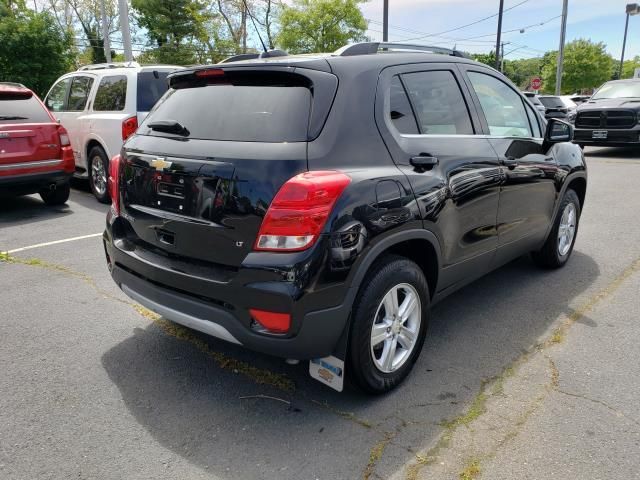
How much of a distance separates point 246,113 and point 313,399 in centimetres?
157

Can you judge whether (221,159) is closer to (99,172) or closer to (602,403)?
(602,403)

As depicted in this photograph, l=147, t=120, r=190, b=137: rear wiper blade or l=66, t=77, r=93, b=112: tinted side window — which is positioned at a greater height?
l=66, t=77, r=93, b=112: tinted side window

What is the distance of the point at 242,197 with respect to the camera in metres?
2.46

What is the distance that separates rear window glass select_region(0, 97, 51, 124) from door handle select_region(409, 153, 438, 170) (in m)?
6.00

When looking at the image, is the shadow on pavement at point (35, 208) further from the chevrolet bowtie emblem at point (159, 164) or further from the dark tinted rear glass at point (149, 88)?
the chevrolet bowtie emblem at point (159, 164)

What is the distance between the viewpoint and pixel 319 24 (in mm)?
34688

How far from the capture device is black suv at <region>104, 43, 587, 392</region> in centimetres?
241

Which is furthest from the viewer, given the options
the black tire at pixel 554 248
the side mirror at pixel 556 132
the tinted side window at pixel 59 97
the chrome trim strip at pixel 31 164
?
the tinted side window at pixel 59 97

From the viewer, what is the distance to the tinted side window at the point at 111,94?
7.33 meters

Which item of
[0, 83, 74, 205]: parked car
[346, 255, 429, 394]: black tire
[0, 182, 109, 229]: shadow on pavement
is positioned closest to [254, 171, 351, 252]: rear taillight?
[346, 255, 429, 394]: black tire

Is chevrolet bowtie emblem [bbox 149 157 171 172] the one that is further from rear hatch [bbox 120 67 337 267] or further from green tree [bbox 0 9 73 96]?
green tree [bbox 0 9 73 96]

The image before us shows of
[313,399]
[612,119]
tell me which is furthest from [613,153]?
[313,399]

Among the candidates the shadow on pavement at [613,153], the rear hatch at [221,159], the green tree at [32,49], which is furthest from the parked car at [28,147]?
the shadow on pavement at [613,153]

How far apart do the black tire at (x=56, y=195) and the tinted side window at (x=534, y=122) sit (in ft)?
20.1
